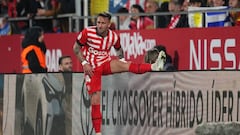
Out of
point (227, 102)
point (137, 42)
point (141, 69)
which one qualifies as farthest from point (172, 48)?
point (227, 102)

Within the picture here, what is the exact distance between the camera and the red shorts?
551 inches

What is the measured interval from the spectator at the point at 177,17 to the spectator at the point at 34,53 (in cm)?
287

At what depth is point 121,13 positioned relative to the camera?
1864 centimetres

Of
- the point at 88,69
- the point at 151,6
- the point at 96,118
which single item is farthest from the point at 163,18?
the point at 96,118

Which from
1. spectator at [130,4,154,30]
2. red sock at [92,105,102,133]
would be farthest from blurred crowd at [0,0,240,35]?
red sock at [92,105,102,133]

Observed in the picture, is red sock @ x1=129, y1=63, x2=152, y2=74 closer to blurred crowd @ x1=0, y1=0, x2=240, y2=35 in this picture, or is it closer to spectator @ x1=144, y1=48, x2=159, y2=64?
spectator @ x1=144, y1=48, x2=159, y2=64

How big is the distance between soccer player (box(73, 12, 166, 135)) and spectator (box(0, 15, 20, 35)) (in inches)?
332

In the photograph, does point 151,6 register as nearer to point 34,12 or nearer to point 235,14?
point 235,14

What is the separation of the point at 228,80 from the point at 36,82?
4.35m

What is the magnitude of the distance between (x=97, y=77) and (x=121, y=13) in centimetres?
480

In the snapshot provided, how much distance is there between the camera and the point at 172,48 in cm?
1748

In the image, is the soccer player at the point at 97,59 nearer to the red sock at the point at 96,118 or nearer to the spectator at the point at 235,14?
the red sock at the point at 96,118

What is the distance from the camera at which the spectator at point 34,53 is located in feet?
61.5

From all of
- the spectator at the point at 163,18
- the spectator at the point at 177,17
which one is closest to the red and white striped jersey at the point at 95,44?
the spectator at the point at 177,17
